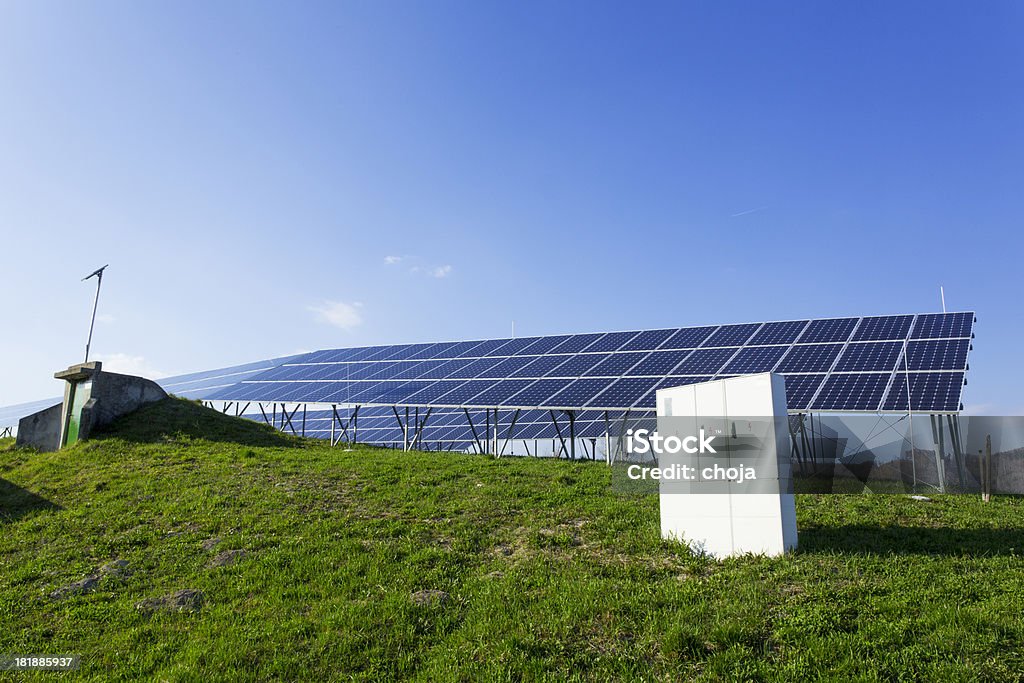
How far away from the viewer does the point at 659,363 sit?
28734 millimetres

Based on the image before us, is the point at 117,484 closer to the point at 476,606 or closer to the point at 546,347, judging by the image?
the point at 476,606

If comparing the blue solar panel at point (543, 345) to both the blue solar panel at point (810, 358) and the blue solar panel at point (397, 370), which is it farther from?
the blue solar panel at point (810, 358)

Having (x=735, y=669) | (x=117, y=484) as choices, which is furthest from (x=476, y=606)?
(x=117, y=484)

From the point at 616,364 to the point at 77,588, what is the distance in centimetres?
2332

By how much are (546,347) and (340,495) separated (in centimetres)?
2241

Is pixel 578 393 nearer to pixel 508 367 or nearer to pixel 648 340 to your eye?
pixel 648 340

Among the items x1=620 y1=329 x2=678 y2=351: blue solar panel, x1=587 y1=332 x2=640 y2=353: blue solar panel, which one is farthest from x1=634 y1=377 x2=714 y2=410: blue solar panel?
x1=587 y1=332 x2=640 y2=353: blue solar panel

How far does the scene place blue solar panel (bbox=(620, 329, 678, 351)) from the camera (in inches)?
1271

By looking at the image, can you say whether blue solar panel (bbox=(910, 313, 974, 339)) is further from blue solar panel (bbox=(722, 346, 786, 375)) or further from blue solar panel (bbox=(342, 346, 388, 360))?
blue solar panel (bbox=(342, 346, 388, 360))

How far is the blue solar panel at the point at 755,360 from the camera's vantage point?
2534cm

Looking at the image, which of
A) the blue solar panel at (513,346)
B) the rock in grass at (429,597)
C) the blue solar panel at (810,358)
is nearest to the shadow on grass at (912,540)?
the rock in grass at (429,597)

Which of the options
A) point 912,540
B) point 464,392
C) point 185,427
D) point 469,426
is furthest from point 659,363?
point 185,427

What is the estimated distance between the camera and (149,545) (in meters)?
13.5

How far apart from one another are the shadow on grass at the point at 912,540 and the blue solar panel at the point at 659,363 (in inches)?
585
